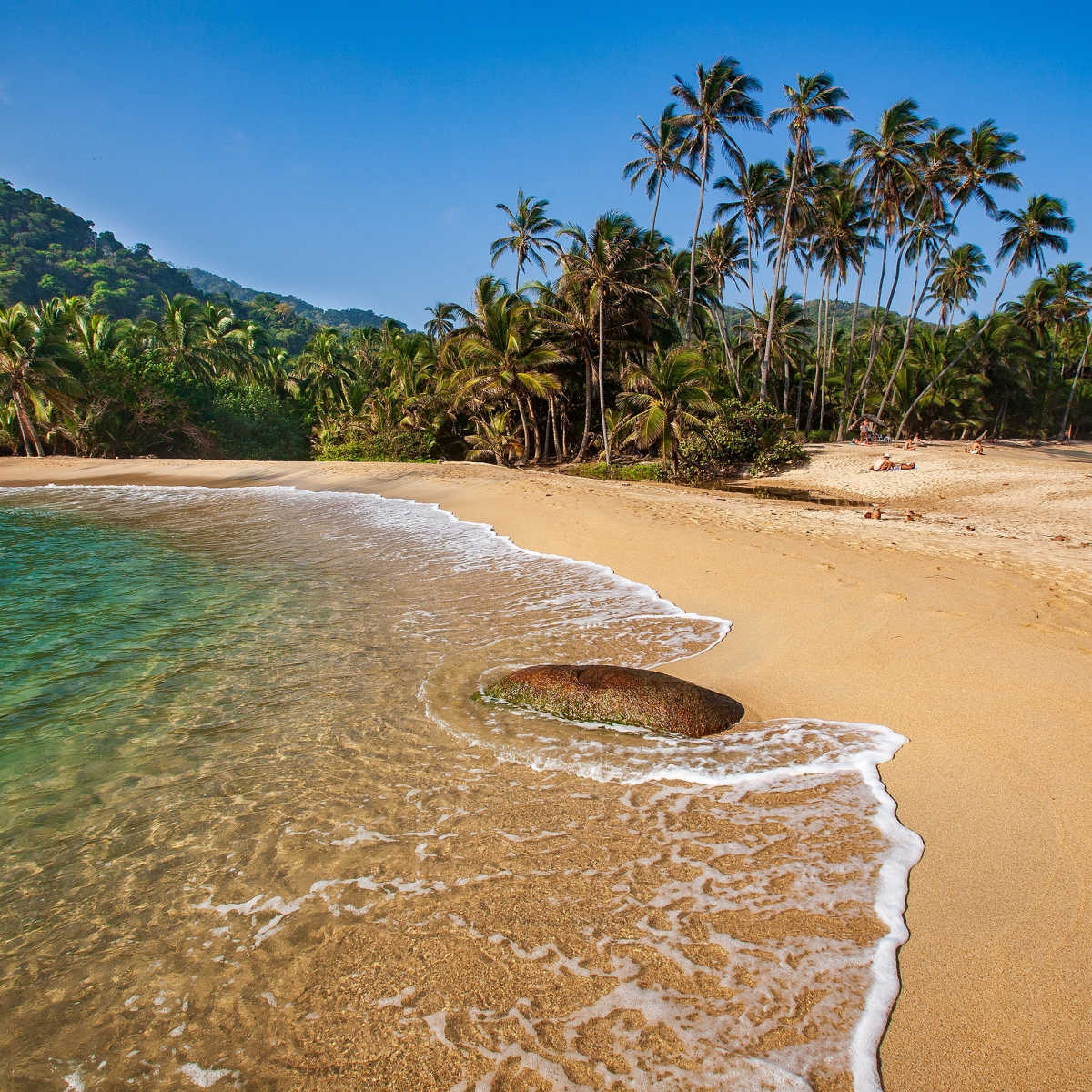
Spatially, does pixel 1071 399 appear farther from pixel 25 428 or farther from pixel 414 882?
pixel 25 428

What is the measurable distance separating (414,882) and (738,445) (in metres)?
24.2

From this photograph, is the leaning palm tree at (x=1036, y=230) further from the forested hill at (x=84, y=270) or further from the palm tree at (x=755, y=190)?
the forested hill at (x=84, y=270)

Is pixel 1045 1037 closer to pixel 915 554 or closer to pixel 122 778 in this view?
pixel 122 778

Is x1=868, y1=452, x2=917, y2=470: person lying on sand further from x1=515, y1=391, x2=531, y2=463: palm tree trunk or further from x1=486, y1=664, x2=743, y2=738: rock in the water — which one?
x1=486, y1=664, x2=743, y2=738: rock in the water

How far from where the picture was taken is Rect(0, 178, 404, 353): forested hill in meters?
74.3

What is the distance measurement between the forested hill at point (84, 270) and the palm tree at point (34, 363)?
50.4m

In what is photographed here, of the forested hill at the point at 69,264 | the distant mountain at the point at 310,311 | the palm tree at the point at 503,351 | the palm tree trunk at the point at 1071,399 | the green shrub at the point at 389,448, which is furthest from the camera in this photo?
the distant mountain at the point at 310,311

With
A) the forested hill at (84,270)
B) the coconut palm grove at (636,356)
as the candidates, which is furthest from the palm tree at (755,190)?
the forested hill at (84,270)

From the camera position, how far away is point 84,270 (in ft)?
271

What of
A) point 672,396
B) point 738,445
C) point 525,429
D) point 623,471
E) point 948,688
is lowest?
point 948,688

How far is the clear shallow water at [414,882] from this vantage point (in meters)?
1.98

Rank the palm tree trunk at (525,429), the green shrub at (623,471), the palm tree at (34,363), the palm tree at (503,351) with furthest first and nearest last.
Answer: the palm tree trunk at (525,429)
the palm tree at (503,351)
the palm tree at (34,363)
the green shrub at (623,471)

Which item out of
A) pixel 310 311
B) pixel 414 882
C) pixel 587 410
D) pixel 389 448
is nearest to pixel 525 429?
pixel 587 410

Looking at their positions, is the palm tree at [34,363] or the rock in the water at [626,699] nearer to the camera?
the rock in the water at [626,699]
